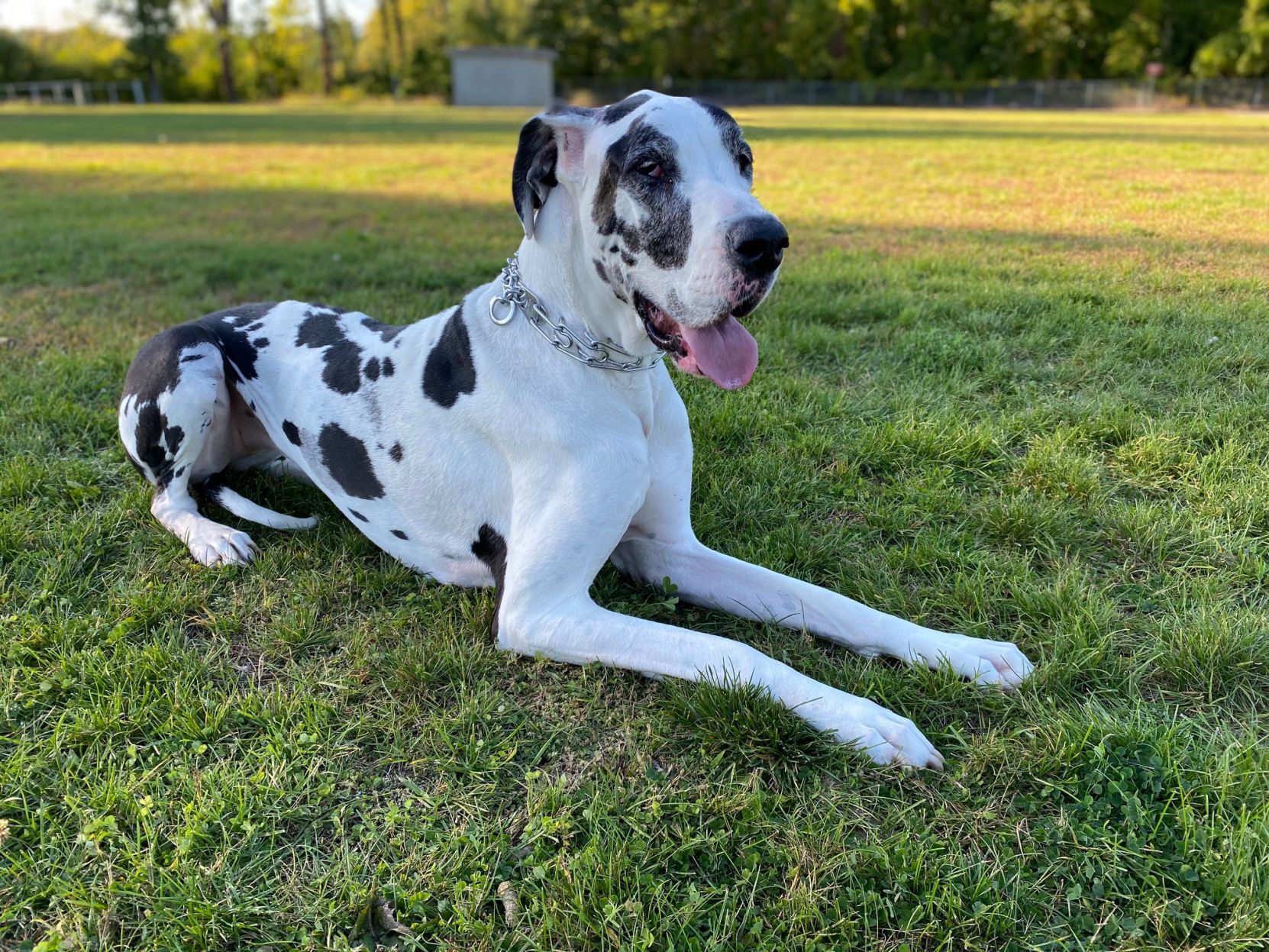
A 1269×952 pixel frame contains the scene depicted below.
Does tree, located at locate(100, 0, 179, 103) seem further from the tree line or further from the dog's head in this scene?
the dog's head

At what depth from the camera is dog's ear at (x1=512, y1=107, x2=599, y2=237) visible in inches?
104

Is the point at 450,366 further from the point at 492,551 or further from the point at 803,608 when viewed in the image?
the point at 803,608

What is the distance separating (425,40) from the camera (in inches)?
2446

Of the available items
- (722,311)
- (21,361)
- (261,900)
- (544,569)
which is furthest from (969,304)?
(21,361)

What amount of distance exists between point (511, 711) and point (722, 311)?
1.34 metres

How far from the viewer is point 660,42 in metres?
54.9

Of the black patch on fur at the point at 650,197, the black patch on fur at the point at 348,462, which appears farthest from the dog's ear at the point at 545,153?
the black patch on fur at the point at 348,462

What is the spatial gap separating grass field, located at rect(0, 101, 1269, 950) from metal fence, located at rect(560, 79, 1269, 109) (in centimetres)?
3468

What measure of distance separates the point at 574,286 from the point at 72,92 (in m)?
72.5

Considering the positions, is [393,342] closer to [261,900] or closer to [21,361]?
[261,900]

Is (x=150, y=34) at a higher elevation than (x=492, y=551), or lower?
higher

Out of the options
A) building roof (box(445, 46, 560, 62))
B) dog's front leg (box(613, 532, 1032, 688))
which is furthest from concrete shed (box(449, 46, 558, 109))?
dog's front leg (box(613, 532, 1032, 688))

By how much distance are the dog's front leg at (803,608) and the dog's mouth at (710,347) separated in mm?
687

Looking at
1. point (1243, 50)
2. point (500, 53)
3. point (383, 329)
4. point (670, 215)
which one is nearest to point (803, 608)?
point (670, 215)
